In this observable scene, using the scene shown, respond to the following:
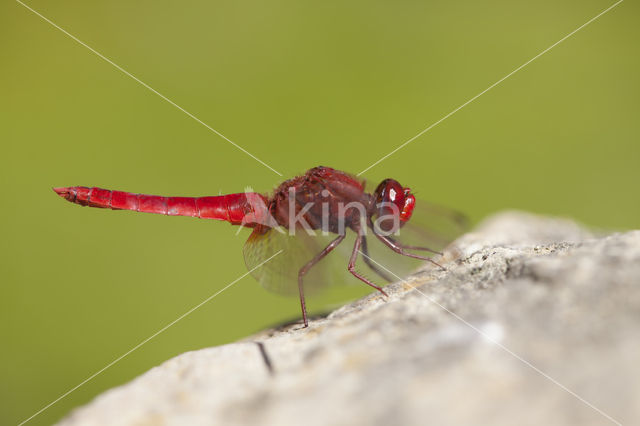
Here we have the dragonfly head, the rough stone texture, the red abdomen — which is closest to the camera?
the rough stone texture

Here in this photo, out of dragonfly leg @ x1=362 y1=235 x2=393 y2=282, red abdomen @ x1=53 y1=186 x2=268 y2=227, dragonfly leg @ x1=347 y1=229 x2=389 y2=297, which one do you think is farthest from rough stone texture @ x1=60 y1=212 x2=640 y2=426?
red abdomen @ x1=53 y1=186 x2=268 y2=227

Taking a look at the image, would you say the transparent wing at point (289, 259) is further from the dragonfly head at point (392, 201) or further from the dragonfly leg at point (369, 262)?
the dragonfly head at point (392, 201)

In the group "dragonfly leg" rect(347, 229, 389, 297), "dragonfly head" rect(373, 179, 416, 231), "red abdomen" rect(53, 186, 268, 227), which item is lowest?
"dragonfly leg" rect(347, 229, 389, 297)

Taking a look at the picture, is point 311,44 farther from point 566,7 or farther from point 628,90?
point 628,90

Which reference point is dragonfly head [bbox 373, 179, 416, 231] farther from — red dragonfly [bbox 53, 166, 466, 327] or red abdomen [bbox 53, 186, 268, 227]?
red abdomen [bbox 53, 186, 268, 227]

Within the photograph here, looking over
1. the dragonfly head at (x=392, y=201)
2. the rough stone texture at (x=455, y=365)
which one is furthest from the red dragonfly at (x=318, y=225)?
the rough stone texture at (x=455, y=365)

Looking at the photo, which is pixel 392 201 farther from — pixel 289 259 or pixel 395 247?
pixel 289 259
